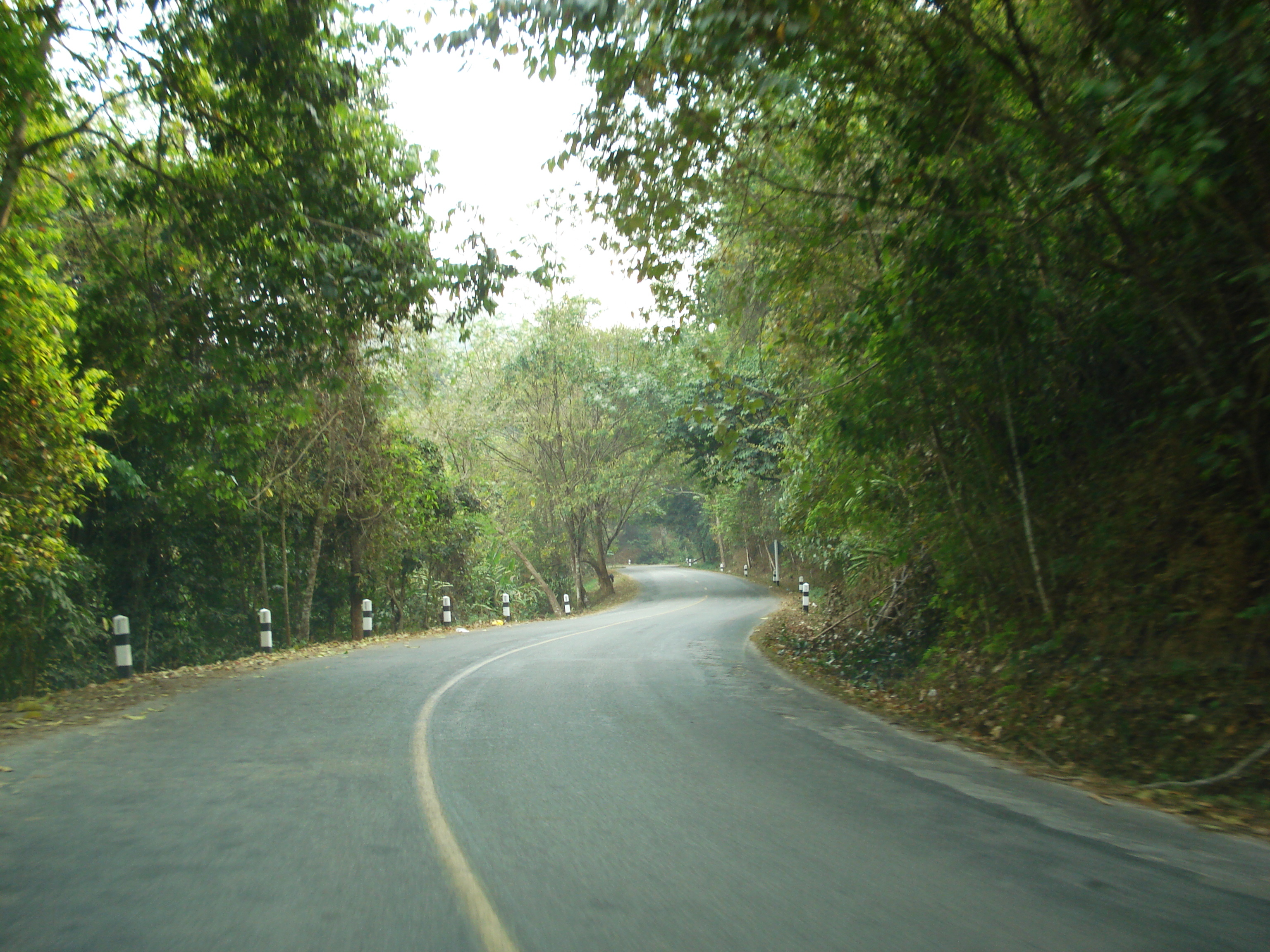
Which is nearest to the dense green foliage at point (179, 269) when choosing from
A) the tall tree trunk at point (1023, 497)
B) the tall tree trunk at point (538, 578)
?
the tall tree trunk at point (1023, 497)

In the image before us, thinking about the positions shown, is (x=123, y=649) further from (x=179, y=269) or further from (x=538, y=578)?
(x=538, y=578)

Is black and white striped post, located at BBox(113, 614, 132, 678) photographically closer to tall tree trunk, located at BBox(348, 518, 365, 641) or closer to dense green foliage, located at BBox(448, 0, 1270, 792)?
tall tree trunk, located at BBox(348, 518, 365, 641)

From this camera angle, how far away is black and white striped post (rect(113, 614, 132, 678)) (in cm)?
1284

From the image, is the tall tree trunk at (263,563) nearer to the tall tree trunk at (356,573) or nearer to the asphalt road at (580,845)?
the tall tree trunk at (356,573)

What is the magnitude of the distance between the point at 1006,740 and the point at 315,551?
1664 centimetres

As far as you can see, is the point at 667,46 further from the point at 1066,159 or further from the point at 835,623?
the point at 835,623

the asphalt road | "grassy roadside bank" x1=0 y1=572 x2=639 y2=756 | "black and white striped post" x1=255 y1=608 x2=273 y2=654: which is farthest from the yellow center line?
"black and white striped post" x1=255 y1=608 x2=273 y2=654

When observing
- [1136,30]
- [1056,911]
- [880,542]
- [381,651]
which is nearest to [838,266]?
[880,542]

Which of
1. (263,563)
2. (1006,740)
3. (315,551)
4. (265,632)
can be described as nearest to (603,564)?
(315,551)

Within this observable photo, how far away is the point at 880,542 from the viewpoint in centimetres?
1332

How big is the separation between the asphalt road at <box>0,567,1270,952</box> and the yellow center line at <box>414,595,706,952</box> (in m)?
0.02

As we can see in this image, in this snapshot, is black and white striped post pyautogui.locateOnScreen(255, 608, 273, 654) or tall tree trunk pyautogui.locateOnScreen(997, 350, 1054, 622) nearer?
tall tree trunk pyautogui.locateOnScreen(997, 350, 1054, 622)

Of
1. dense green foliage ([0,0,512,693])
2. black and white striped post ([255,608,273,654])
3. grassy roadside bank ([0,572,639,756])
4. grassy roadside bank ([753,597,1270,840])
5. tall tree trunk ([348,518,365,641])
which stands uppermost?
dense green foliage ([0,0,512,693])

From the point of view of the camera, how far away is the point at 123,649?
42.3 ft
